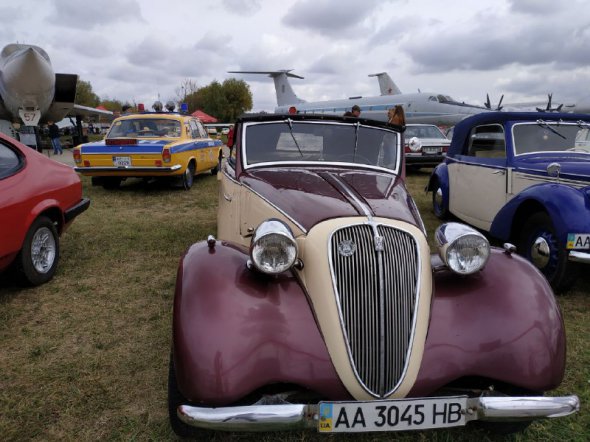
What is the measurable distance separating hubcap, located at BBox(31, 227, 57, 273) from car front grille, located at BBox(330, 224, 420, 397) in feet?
10.6

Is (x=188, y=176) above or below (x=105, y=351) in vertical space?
above

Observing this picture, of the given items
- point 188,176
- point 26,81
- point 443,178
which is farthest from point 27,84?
point 443,178

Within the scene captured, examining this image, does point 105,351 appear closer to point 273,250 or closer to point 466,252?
point 273,250

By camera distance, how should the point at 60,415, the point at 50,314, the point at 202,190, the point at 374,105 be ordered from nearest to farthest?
the point at 60,415 → the point at 50,314 → the point at 202,190 → the point at 374,105

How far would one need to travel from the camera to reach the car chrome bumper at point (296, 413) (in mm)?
1769

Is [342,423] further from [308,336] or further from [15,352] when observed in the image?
[15,352]

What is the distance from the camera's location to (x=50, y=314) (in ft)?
12.1

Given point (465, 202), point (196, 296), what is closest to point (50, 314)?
point (196, 296)

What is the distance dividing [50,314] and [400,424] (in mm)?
3068

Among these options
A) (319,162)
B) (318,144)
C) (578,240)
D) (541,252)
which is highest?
(318,144)

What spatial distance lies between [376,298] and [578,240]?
2.72 meters

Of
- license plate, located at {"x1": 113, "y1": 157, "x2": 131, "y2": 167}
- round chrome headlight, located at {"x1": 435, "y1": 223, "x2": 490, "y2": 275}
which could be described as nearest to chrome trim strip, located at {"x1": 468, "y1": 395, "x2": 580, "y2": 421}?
round chrome headlight, located at {"x1": 435, "y1": 223, "x2": 490, "y2": 275}

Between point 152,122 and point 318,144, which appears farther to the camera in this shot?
point 152,122

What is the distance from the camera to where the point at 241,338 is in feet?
6.42
